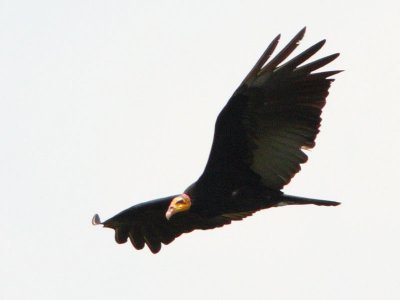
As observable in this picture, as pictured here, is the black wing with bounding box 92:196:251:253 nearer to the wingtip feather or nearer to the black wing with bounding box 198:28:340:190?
the wingtip feather

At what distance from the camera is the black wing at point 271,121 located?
18.2 metres

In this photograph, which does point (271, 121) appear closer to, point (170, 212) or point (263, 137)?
point (263, 137)

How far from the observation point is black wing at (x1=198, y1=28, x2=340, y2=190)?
59.7 feet

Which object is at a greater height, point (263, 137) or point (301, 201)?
point (263, 137)

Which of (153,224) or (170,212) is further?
(153,224)

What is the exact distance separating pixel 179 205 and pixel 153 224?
1.87 meters

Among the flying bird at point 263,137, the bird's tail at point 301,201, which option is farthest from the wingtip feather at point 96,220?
the bird's tail at point 301,201

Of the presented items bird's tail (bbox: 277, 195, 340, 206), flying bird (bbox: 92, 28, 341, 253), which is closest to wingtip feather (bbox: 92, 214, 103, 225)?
flying bird (bbox: 92, 28, 341, 253)

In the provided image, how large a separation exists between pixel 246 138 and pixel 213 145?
0.44m

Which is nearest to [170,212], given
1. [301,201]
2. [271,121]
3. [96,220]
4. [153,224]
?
[96,220]

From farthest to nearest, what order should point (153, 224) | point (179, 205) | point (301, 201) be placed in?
1. point (153, 224)
2. point (179, 205)
3. point (301, 201)

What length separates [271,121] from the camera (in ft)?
61.2

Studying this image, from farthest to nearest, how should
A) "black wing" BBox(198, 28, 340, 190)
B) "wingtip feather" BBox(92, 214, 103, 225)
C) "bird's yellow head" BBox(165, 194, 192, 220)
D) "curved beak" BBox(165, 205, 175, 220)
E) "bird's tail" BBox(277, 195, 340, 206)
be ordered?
"wingtip feather" BBox(92, 214, 103, 225) → "curved beak" BBox(165, 205, 175, 220) → "bird's yellow head" BBox(165, 194, 192, 220) → "bird's tail" BBox(277, 195, 340, 206) → "black wing" BBox(198, 28, 340, 190)

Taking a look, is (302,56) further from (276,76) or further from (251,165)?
(251,165)
